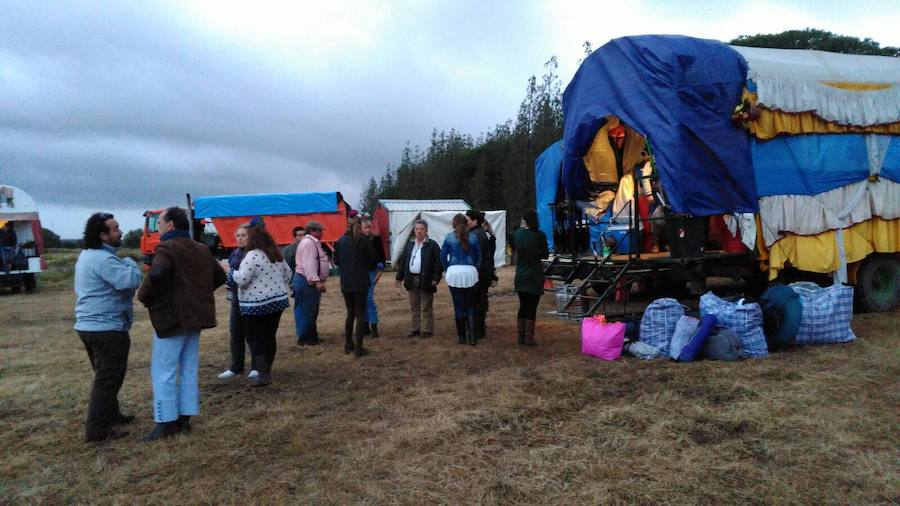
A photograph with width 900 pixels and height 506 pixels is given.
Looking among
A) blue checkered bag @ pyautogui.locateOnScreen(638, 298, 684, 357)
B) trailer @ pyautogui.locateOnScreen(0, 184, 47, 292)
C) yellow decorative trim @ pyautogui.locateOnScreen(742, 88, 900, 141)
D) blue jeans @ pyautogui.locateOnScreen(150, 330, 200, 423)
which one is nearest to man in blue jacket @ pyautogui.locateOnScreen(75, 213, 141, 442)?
blue jeans @ pyautogui.locateOnScreen(150, 330, 200, 423)

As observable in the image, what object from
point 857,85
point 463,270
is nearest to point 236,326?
point 463,270

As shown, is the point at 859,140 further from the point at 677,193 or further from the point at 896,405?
the point at 896,405

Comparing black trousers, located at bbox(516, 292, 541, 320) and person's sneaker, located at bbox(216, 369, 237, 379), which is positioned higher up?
black trousers, located at bbox(516, 292, 541, 320)

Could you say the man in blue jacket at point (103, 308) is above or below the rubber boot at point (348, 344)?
above

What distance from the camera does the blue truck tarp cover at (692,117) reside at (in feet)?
23.6

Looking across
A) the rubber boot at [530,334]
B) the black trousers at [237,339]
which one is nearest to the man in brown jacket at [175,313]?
the black trousers at [237,339]

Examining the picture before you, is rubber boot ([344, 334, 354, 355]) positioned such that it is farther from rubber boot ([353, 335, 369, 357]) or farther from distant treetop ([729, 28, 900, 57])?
distant treetop ([729, 28, 900, 57])

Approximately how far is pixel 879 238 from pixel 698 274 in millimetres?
3331

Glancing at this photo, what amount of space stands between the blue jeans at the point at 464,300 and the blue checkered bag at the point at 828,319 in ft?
12.5

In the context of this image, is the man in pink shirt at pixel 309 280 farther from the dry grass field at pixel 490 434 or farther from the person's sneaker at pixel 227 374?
the person's sneaker at pixel 227 374

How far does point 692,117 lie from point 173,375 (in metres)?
6.49

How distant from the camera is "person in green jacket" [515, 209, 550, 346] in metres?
6.89

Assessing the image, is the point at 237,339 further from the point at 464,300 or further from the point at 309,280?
the point at 464,300

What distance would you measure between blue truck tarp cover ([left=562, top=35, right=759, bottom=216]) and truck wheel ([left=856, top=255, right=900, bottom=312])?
2580mm
